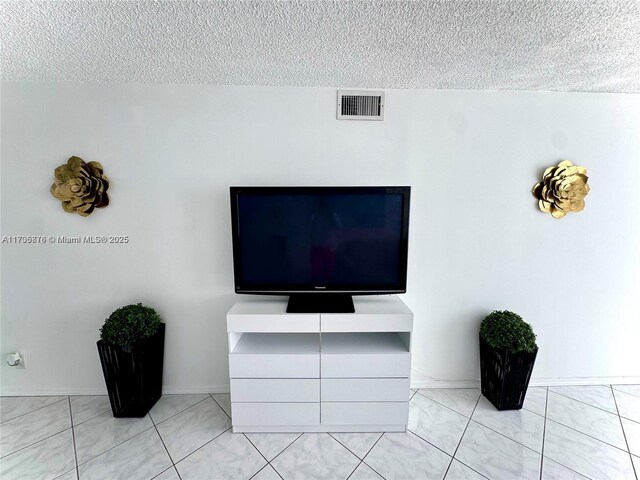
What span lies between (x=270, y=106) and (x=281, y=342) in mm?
1562

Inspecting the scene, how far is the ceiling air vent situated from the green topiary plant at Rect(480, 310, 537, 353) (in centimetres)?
159

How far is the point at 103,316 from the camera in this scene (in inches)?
73.1


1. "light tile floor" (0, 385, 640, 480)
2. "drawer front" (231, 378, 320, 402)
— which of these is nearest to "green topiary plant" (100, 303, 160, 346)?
"light tile floor" (0, 385, 640, 480)

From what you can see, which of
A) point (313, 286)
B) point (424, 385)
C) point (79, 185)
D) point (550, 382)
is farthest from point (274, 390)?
point (550, 382)

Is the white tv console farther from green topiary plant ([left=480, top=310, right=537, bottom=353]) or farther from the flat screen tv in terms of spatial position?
green topiary plant ([left=480, top=310, right=537, bottom=353])

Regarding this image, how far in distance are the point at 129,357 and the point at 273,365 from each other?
905mm

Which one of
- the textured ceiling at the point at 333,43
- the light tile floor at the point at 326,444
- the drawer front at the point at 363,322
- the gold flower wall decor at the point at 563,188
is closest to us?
the textured ceiling at the point at 333,43

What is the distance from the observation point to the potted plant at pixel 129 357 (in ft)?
5.22

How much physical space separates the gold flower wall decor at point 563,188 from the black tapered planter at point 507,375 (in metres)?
1.01

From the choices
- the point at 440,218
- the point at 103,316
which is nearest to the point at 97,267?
the point at 103,316

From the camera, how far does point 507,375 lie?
1.68 meters

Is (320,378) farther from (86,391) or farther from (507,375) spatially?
(86,391)

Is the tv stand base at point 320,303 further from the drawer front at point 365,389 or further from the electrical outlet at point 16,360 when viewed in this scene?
the electrical outlet at point 16,360

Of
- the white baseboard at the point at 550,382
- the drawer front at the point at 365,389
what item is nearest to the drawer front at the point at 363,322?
the drawer front at the point at 365,389
